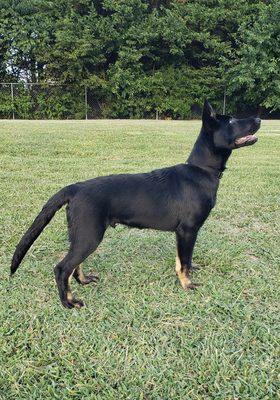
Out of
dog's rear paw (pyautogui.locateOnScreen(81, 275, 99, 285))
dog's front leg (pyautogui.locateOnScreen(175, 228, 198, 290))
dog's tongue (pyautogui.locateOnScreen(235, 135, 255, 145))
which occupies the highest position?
dog's tongue (pyautogui.locateOnScreen(235, 135, 255, 145))

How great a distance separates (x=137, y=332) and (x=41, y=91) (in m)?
21.2

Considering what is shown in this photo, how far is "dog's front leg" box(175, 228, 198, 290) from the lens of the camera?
2574 millimetres

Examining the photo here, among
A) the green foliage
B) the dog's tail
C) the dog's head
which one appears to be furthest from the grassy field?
the green foliage

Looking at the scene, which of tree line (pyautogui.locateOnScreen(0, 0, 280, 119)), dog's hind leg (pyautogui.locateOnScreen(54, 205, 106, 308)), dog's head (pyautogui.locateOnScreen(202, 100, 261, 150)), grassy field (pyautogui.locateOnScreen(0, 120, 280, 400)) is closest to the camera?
grassy field (pyautogui.locateOnScreen(0, 120, 280, 400))

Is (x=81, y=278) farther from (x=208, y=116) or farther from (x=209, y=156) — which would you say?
(x=208, y=116)

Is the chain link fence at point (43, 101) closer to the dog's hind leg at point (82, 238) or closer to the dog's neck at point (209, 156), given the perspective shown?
the dog's neck at point (209, 156)

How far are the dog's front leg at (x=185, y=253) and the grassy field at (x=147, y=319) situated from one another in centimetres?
8

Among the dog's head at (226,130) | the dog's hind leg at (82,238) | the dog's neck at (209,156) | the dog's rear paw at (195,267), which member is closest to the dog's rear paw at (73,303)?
the dog's hind leg at (82,238)

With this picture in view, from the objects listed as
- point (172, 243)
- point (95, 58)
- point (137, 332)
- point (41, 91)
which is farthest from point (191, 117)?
point (137, 332)

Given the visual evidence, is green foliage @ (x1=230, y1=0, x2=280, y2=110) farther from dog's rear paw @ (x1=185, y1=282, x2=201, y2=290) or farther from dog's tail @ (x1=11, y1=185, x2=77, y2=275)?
dog's tail @ (x1=11, y1=185, x2=77, y2=275)

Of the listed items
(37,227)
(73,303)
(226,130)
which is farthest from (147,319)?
(226,130)

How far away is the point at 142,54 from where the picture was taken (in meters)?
21.9

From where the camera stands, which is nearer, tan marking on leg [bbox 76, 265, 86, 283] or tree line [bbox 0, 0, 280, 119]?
tan marking on leg [bbox 76, 265, 86, 283]

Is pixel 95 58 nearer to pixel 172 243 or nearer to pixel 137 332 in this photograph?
pixel 172 243
